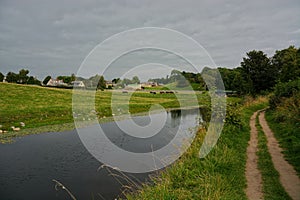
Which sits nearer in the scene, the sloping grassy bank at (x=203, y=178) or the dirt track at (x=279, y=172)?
the sloping grassy bank at (x=203, y=178)

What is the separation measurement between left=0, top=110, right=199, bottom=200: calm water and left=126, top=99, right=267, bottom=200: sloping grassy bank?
62.3 inches

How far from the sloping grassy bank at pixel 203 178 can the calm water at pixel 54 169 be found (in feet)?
5.19

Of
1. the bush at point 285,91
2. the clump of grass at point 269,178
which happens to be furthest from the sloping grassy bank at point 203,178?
the bush at point 285,91

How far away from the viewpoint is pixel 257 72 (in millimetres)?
33656

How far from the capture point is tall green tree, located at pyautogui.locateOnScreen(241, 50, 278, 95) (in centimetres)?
3319

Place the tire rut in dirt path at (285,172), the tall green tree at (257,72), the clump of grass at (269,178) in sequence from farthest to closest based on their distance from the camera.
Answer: the tall green tree at (257,72) < the tire rut in dirt path at (285,172) < the clump of grass at (269,178)

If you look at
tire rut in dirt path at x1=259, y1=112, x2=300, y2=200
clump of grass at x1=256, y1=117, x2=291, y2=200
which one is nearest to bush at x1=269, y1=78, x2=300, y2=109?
tire rut in dirt path at x1=259, y1=112, x2=300, y2=200

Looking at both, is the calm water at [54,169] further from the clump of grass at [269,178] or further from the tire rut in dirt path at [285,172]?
the tire rut in dirt path at [285,172]

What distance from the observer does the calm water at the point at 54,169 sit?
300 inches

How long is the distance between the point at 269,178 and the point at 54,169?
7552mm

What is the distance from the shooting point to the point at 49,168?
379 inches

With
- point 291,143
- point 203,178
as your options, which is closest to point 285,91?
point 291,143

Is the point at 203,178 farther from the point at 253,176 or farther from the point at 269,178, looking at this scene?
the point at 269,178

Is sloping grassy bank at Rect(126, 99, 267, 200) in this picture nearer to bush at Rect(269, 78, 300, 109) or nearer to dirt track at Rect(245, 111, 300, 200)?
dirt track at Rect(245, 111, 300, 200)
